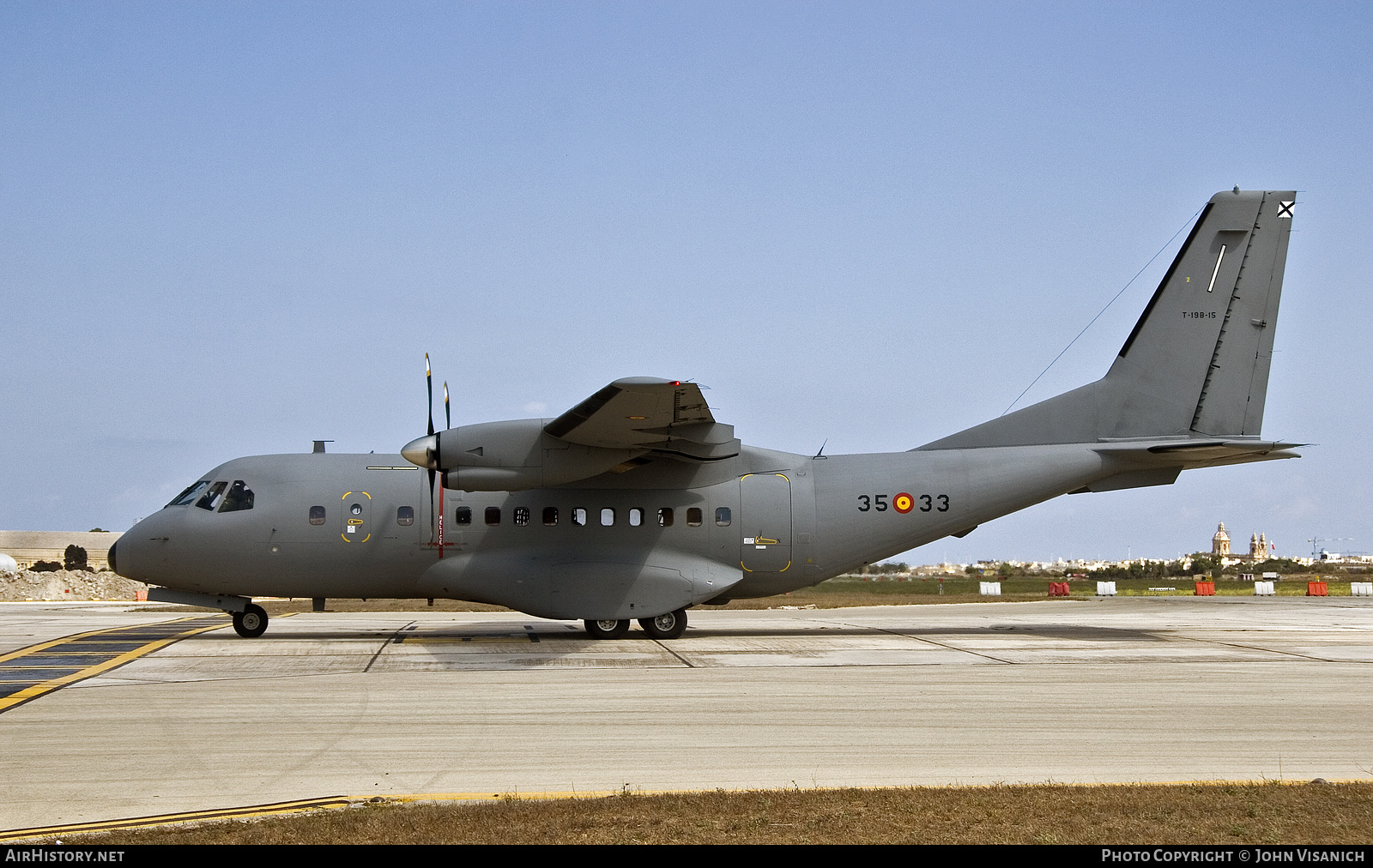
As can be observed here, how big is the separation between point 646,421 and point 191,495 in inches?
391

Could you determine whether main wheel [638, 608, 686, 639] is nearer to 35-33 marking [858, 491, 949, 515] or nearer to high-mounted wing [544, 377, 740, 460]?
high-mounted wing [544, 377, 740, 460]

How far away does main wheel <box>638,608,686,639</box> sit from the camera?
20031 millimetres

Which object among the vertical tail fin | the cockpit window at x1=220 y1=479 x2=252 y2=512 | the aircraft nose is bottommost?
the cockpit window at x1=220 y1=479 x2=252 y2=512

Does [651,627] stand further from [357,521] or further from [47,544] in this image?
[47,544]

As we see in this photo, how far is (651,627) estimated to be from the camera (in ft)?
66.2

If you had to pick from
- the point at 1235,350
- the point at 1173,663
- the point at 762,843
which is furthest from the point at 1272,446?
the point at 762,843

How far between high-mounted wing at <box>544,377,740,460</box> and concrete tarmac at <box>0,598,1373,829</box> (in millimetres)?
3599

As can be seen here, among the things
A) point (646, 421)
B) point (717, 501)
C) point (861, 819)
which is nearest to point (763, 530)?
point (717, 501)

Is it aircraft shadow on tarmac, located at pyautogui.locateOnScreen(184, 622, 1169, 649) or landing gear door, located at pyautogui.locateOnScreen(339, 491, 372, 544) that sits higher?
landing gear door, located at pyautogui.locateOnScreen(339, 491, 372, 544)

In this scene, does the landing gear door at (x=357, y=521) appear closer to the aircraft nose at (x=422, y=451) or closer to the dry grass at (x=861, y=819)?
the aircraft nose at (x=422, y=451)

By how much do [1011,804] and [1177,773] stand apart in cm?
200

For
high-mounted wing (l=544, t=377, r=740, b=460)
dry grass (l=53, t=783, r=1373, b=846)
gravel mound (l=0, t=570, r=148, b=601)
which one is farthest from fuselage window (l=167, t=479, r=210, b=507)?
gravel mound (l=0, t=570, r=148, b=601)

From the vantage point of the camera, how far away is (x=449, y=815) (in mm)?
6621
